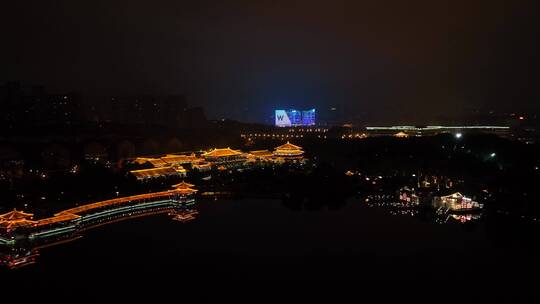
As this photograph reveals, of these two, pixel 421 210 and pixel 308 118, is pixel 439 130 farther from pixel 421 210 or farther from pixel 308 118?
pixel 421 210

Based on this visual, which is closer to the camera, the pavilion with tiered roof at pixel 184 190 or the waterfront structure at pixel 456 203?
the waterfront structure at pixel 456 203

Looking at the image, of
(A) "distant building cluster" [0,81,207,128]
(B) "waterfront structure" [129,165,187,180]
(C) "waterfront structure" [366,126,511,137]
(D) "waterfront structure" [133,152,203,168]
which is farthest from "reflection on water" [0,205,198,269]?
(C) "waterfront structure" [366,126,511,137]

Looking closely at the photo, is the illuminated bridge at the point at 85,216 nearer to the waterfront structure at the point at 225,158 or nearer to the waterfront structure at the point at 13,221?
the waterfront structure at the point at 13,221

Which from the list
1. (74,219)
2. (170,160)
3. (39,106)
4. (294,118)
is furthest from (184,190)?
(294,118)

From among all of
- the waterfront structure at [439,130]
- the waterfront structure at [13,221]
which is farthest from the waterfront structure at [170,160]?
the waterfront structure at [439,130]

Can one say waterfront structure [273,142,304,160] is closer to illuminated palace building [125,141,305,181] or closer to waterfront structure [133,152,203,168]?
illuminated palace building [125,141,305,181]
